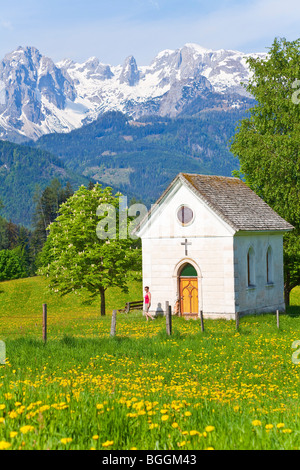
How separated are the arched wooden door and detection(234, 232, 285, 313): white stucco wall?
258 centimetres

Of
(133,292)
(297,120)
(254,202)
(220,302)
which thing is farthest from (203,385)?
(133,292)

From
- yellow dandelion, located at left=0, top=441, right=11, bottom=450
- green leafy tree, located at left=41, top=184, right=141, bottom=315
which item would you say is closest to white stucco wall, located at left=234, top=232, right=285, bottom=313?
green leafy tree, located at left=41, top=184, right=141, bottom=315

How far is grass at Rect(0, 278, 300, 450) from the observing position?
743cm

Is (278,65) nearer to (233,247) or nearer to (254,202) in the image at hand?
(254,202)

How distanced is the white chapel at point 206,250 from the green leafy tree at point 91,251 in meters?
7.79

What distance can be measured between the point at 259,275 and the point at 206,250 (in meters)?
4.67

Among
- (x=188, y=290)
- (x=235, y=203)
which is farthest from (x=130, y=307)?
(x=235, y=203)

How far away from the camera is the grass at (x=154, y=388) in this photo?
24.4 ft

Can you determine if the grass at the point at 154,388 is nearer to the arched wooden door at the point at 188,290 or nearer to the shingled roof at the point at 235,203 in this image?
the arched wooden door at the point at 188,290

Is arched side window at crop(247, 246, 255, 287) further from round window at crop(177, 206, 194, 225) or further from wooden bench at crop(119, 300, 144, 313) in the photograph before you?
wooden bench at crop(119, 300, 144, 313)

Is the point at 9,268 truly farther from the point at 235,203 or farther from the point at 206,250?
the point at 206,250

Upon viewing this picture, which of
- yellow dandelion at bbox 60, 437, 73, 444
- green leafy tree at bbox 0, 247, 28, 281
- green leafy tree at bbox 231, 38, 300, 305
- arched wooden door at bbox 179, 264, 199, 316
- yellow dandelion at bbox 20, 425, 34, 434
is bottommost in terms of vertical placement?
yellow dandelion at bbox 60, 437, 73, 444

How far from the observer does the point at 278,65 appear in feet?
131
